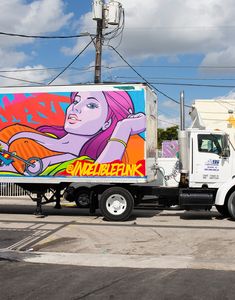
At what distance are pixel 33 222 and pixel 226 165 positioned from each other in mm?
5728

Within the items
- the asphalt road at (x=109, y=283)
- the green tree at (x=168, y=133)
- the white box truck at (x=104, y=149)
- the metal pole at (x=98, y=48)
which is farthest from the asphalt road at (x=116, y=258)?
the green tree at (x=168, y=133)

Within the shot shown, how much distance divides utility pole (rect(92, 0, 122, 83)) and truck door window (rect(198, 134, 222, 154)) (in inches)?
377

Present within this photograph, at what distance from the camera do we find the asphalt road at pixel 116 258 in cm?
638

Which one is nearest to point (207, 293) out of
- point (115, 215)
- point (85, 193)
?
point (115, 215)

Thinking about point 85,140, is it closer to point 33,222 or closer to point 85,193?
point 33,222

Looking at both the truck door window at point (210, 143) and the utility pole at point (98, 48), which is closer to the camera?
the truck door window at point (210, 143)

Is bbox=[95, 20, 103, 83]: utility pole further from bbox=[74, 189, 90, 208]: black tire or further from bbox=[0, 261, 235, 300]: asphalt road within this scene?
bbox=[0, 261, 235, 300]: asphalt road

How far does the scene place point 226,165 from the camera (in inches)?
547

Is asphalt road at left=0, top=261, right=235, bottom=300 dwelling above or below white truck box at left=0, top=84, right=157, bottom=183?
below

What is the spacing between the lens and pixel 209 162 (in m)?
14.0

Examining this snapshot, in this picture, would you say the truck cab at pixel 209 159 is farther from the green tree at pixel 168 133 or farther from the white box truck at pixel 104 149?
the green tree at pixel 168 133

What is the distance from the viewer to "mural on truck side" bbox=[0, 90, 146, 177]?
44.4ft

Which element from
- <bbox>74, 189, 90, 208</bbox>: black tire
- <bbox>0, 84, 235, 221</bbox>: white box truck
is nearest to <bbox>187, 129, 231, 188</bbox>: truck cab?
<bbox>0, 84, 235, 221</bbox>: white box truck

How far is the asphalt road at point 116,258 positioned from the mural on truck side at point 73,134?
60.6 inches
